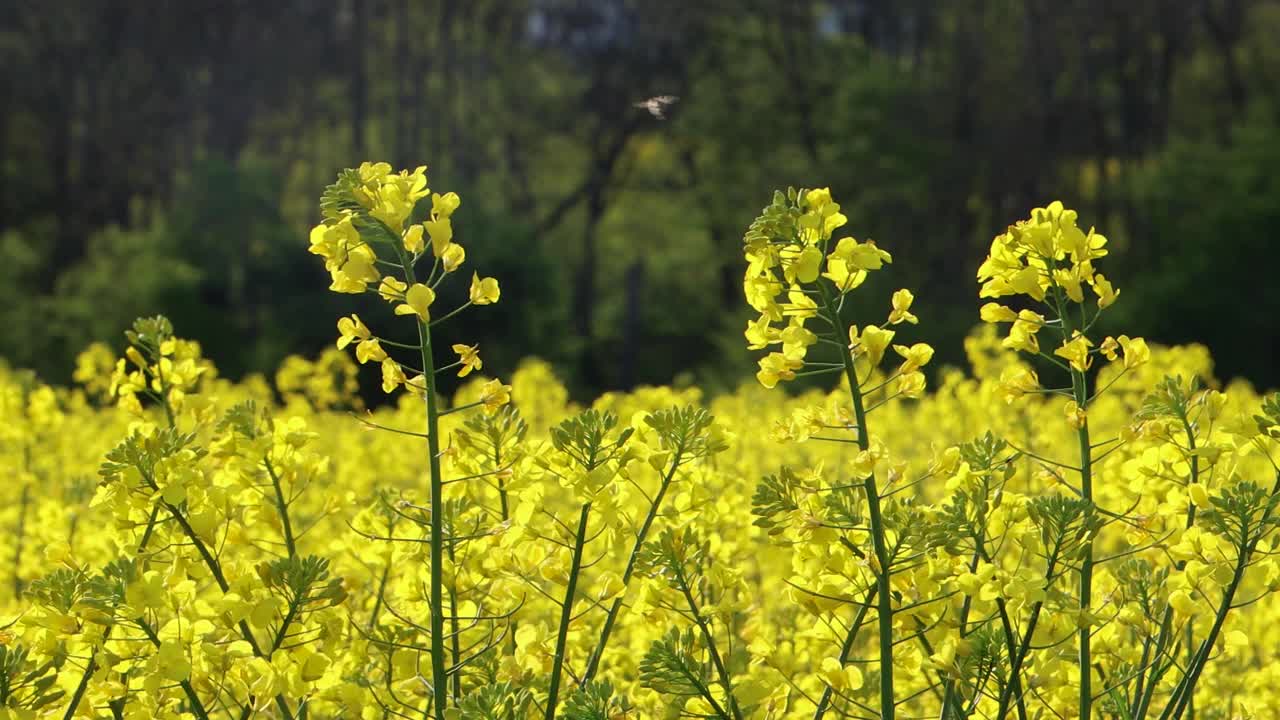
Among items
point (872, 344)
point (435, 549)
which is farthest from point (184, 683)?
point (872, 344)

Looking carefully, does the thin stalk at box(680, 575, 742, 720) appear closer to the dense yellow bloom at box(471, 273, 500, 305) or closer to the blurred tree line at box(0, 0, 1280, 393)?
the dense yellow bloom at box(471, 273, 500, 305)

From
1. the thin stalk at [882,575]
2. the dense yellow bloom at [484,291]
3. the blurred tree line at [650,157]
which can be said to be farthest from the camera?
the blurred tree line at [650,157]

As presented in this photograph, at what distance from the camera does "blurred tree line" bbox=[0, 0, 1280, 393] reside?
20484 millimetres

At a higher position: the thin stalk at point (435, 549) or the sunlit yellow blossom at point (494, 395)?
the sunlit yellow blossom at point (494, 395)

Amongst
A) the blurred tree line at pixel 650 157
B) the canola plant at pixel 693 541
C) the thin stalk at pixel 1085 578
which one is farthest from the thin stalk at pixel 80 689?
the blurred tree line at pixel 650 157

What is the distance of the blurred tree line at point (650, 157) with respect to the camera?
67.2 ft

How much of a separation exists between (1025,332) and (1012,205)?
2106cm

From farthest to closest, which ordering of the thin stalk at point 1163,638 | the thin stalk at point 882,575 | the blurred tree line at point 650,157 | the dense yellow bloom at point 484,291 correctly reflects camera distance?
the blurred tree line at point 650,157
the dense yellow bloom at point 484,291
the thin stalk at point 1163,638
the thin stalk at point 882,575

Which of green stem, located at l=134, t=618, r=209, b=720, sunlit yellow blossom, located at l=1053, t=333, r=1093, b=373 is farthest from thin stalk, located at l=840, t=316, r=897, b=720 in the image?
green stem, located at l=134, t=618, r=209, b=720

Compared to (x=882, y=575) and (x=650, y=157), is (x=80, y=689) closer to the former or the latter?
(x=882, y=575)

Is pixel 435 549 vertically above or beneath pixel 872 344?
beneath

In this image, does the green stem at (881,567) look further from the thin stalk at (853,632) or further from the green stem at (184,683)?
the green stem at (184,683)

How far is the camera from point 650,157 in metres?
27.8

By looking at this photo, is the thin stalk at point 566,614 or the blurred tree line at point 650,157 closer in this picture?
the thin stalk at point 566,614
